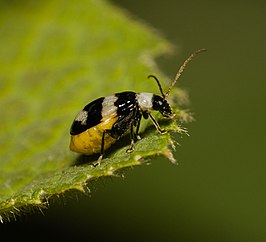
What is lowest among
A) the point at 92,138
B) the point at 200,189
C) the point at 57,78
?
the point at 200,189

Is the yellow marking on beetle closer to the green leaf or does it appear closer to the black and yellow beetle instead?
the black and yellow beetle

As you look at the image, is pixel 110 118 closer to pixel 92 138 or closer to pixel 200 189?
pixel 92 138

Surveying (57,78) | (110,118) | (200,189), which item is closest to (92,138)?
(110,118)

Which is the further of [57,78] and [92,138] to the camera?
[57,78]

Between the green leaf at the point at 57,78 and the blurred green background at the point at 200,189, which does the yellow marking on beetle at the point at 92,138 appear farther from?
the blurred green background at the point at 200,189

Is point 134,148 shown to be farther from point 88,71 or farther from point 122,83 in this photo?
point 88,71

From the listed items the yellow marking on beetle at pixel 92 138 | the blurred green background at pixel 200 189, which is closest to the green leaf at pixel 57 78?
the yellow marking on beetle at pixel 92 138

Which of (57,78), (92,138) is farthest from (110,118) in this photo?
(57,78)

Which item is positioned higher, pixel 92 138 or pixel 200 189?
pixel 92 138
